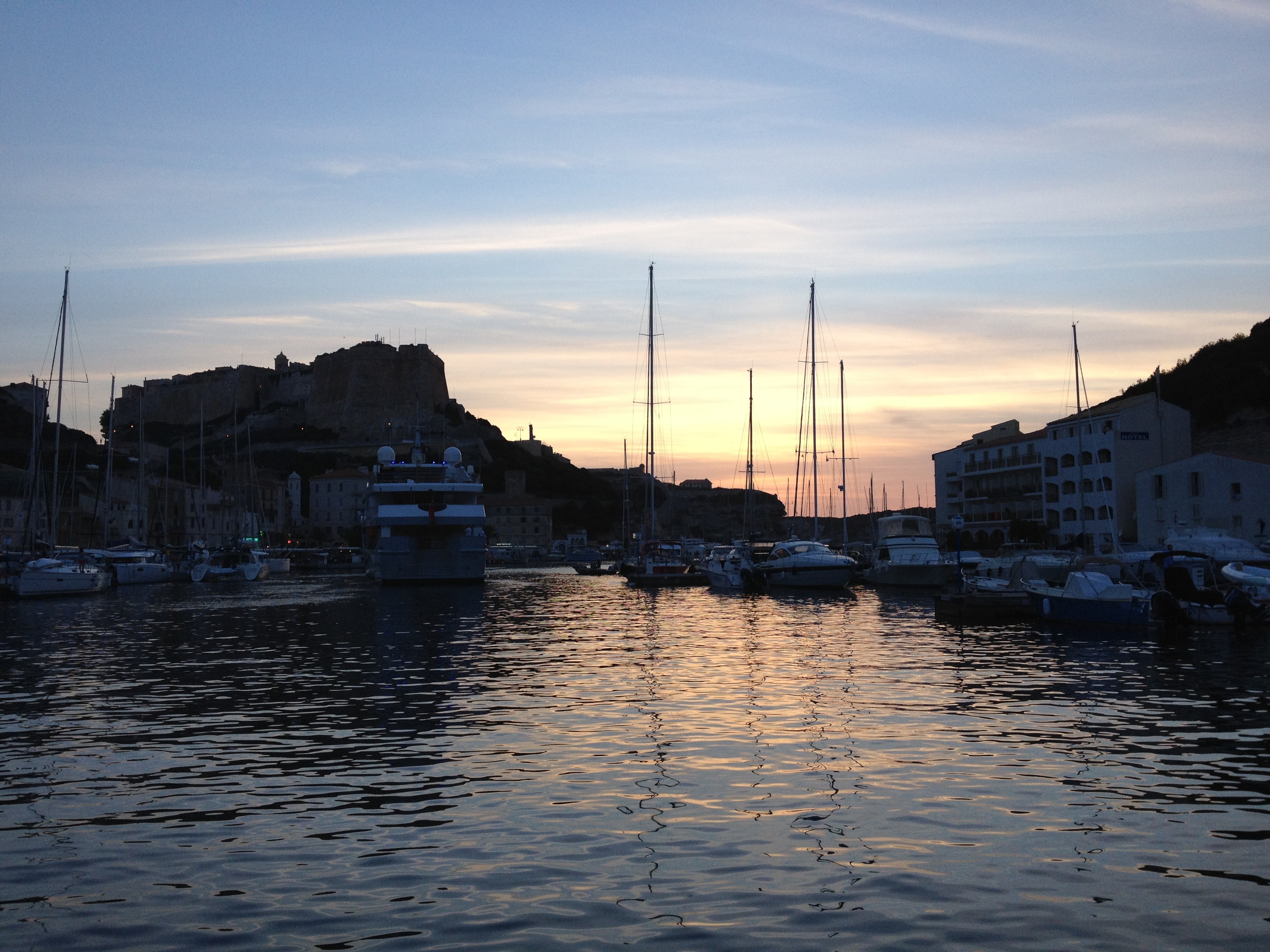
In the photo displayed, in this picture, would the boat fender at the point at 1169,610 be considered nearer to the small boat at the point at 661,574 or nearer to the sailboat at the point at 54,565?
the small boat at the point at 661,574

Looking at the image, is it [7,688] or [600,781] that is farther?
[7,688]

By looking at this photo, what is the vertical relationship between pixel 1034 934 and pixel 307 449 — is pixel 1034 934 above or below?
below

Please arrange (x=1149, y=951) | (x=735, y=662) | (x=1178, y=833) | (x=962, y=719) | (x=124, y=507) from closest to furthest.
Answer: (x=1149, y=951) → (x=1178, y=833) → (x=962, y=719) → (x=735, y=662) → (x=124, y=507)

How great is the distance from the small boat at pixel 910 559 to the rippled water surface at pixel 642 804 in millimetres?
31071

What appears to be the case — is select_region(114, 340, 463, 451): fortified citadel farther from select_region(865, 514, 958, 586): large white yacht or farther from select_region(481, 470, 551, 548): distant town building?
select_region(865, 514, 958, 586): large white yacht

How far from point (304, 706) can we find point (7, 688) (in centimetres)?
684

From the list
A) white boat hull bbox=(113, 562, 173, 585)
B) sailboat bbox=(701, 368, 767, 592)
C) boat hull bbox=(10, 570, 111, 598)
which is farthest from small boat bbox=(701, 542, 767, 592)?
white boat hull bbox=(113, 562, 173, 585)

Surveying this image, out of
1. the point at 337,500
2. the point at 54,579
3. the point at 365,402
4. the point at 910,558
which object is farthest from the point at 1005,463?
the point at 365,402

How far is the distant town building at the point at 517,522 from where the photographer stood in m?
168

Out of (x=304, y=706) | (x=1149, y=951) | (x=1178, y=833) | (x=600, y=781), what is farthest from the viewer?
(x=304, y=706)

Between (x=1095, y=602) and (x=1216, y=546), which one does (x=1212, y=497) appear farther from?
(x=1095, y=602)

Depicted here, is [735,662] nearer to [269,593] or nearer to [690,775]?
[690,775]

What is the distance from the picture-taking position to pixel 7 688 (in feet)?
69.8

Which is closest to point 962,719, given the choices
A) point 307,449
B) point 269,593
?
point 269,593
